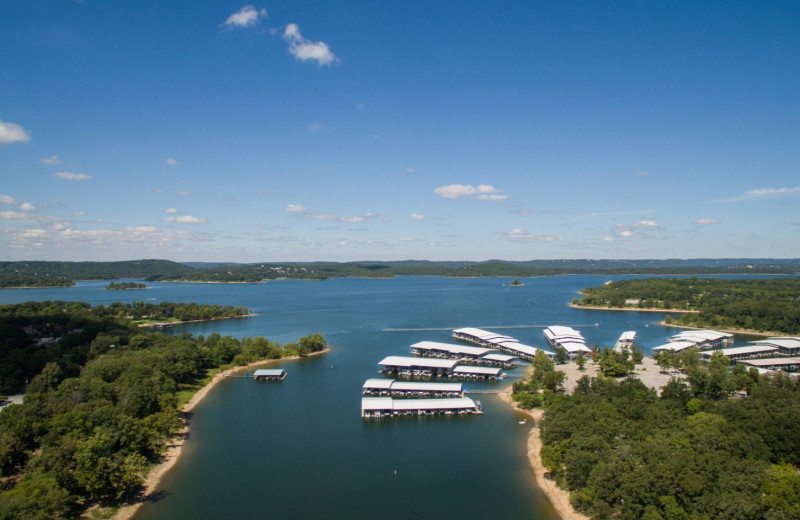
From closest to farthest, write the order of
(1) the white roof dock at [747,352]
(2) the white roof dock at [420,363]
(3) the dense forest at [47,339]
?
(3) the dense forest at [47,339]
(2) the white roof dock at [420,363]
(1) the white roof dock at [747,352]

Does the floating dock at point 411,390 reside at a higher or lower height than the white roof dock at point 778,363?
lower

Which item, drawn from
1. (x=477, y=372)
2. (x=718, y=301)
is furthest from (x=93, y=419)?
(x=718, y=301)

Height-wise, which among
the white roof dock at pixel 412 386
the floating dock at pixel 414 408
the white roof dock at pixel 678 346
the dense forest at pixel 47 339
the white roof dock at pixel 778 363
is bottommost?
the floating dock at pixel 414 408

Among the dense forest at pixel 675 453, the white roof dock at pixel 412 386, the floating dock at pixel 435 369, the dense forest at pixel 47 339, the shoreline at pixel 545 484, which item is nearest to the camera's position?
the dense forest at pixel 675 453

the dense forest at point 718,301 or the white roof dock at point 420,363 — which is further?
the dense forest at point 718,301

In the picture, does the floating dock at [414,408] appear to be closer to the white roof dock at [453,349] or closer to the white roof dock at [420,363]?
the white roof dock at [420,363]

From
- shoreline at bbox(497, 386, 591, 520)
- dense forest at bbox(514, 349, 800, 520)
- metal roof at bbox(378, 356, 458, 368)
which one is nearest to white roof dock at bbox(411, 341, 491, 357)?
metal roof at bbox(378, 356, 458, 368)

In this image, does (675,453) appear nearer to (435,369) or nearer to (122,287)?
(435,369)

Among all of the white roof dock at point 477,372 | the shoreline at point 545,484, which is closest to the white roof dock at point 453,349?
the white roof dock at point 477,372
